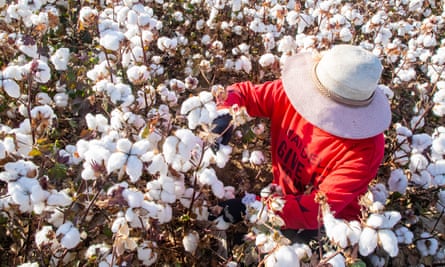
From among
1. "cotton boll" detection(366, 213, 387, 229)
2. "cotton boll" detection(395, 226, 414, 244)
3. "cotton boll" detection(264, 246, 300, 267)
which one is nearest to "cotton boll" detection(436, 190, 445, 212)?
"cotton boll" detection(395, 226, 414, 244)

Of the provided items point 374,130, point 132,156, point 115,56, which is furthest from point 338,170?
point 115,56

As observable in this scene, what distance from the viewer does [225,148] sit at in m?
1.49

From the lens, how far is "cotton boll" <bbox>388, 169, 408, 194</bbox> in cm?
204

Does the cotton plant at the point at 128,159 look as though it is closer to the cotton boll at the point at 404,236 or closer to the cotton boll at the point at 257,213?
the cotton boll at the point at 257,213

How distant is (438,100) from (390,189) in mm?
573

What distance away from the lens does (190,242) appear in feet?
5.19

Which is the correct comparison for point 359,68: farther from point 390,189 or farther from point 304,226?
point 390,189

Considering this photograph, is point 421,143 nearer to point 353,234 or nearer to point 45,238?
point 353,234

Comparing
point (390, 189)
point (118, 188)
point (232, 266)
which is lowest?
point (390, 189)

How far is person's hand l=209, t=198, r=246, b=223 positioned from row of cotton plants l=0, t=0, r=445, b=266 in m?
0.04

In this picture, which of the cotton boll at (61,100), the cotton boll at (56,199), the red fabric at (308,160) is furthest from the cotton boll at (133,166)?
the cotton boll at (61,100)

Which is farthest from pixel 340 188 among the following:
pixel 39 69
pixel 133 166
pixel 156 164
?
pixel 39 69

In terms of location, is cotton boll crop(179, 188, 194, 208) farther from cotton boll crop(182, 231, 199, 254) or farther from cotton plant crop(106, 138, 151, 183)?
cotton plant crop(106, 138, 151, 183)

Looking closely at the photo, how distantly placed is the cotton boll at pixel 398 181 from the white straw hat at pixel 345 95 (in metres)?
0.50
